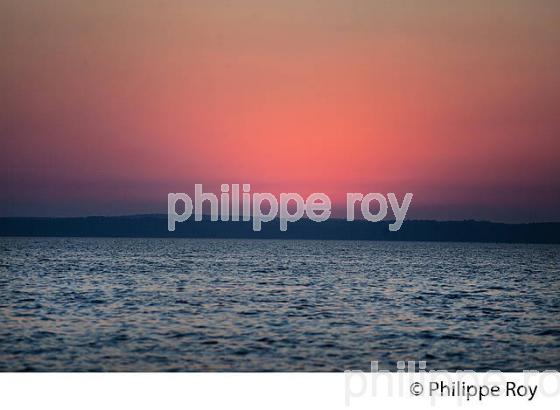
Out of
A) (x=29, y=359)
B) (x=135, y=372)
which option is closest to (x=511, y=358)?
(x=135, y=372)

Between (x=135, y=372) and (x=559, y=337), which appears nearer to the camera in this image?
(x=135, y=372)

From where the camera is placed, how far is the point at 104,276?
248 ft

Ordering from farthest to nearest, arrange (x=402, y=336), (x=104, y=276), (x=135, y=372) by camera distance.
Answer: (x=104, y=276) → (x=402, y=336) → (x=135, y=372)

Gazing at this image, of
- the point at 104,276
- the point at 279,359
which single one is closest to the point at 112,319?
the point at 279,359

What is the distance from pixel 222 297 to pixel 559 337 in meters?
23.9

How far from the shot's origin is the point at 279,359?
26984 mm

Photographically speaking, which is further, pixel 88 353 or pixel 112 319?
pixel 112 319

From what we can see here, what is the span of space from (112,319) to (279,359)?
13971 millimetres
